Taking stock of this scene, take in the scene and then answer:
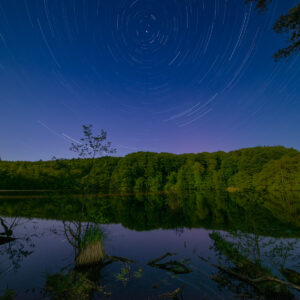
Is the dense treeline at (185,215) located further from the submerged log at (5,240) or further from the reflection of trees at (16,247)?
the submerged log at (5,240)

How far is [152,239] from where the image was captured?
1817 centimetres

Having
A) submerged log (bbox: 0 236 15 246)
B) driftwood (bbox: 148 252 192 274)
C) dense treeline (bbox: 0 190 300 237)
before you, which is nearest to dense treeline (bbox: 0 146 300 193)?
dense treeline (bbox: 0 190 300 237)

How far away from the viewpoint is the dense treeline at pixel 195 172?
265 feet

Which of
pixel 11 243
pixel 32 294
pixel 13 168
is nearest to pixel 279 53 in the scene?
pixel 32 294

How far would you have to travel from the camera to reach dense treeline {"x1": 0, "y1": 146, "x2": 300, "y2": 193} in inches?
3179

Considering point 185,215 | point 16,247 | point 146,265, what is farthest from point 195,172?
point 146,265

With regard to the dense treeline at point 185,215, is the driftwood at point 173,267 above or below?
below

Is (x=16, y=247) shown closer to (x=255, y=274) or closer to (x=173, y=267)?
(x=173, y=267)

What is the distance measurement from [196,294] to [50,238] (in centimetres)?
1635

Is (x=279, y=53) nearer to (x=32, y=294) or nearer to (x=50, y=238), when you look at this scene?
(x=32, y=294)

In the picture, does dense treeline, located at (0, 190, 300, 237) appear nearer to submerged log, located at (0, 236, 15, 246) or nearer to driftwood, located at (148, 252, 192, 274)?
driftwood, located at (148, 252, 192, 274)

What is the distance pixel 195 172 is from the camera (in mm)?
102312

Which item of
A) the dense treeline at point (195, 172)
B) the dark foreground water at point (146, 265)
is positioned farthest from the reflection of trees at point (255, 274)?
the dense treeline at point (195, 172)

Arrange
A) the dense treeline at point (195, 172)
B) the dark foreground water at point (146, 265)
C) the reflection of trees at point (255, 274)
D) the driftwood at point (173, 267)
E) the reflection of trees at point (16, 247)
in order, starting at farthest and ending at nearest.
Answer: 1. the dense treeline at point (195, 172)
2. the reflection of trees at point (16, 247)
3. the driftwood at point (173, 267)
4. the dark foreground water at point (146, 265)
5. the reflection of trees at point (255, 274)
